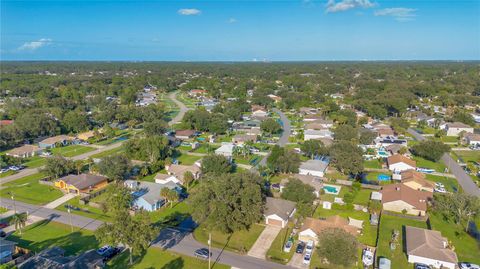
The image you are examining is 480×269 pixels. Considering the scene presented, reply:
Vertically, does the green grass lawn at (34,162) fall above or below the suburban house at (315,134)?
below

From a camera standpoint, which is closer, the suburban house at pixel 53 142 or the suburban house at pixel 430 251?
the suburban house at pixel 430 251

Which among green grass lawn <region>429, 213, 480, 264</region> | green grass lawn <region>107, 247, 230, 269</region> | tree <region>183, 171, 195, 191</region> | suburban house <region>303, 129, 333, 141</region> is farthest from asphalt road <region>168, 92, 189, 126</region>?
green grass lawn <region>429, 213, 480, 264</region>

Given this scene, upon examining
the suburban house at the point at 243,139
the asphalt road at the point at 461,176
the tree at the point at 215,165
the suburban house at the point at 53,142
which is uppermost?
the tree at the point at 215,165

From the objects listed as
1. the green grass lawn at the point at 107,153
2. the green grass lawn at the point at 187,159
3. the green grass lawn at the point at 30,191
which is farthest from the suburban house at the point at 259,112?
the green grass lawn at the point at 30,191

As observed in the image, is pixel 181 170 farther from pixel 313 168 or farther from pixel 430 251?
pixel 430 251

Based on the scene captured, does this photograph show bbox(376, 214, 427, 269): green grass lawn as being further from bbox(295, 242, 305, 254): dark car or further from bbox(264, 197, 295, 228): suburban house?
bbox(264, 197, 295, 228): suburban house

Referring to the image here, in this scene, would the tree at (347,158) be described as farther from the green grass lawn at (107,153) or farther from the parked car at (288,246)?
the green grass lawn at (107,153)

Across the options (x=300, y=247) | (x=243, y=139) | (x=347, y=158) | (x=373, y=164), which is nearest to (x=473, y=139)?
(x=373, y=164)

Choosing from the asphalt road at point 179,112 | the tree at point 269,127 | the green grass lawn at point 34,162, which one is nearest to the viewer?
the green grass lawn at point 34,162
